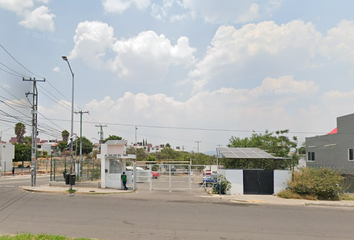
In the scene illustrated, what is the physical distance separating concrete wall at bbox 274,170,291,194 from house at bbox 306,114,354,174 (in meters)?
6.44

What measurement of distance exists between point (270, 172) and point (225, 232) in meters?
12.8

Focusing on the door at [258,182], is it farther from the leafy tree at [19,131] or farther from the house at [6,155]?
the leafy tree at [19,131]

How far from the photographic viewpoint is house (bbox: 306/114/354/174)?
86.1ft

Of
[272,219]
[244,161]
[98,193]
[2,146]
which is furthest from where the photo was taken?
[2,146]

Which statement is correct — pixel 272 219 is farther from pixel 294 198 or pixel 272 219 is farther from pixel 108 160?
pixel 108 160

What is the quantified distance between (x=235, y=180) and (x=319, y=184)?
5509 mm

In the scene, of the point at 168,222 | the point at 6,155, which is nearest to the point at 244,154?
the point at 168,222

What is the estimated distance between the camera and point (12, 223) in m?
9.97

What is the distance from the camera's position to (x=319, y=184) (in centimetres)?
1881

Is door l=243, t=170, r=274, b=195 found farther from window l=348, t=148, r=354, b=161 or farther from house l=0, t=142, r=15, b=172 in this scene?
house l=0, t=142, r=15, b=172

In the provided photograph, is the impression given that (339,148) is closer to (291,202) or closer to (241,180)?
(241,180)

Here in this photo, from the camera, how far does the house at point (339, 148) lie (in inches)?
1033

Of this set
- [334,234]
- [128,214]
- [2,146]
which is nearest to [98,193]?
[128,214]

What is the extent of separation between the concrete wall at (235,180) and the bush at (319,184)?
3.53 m
